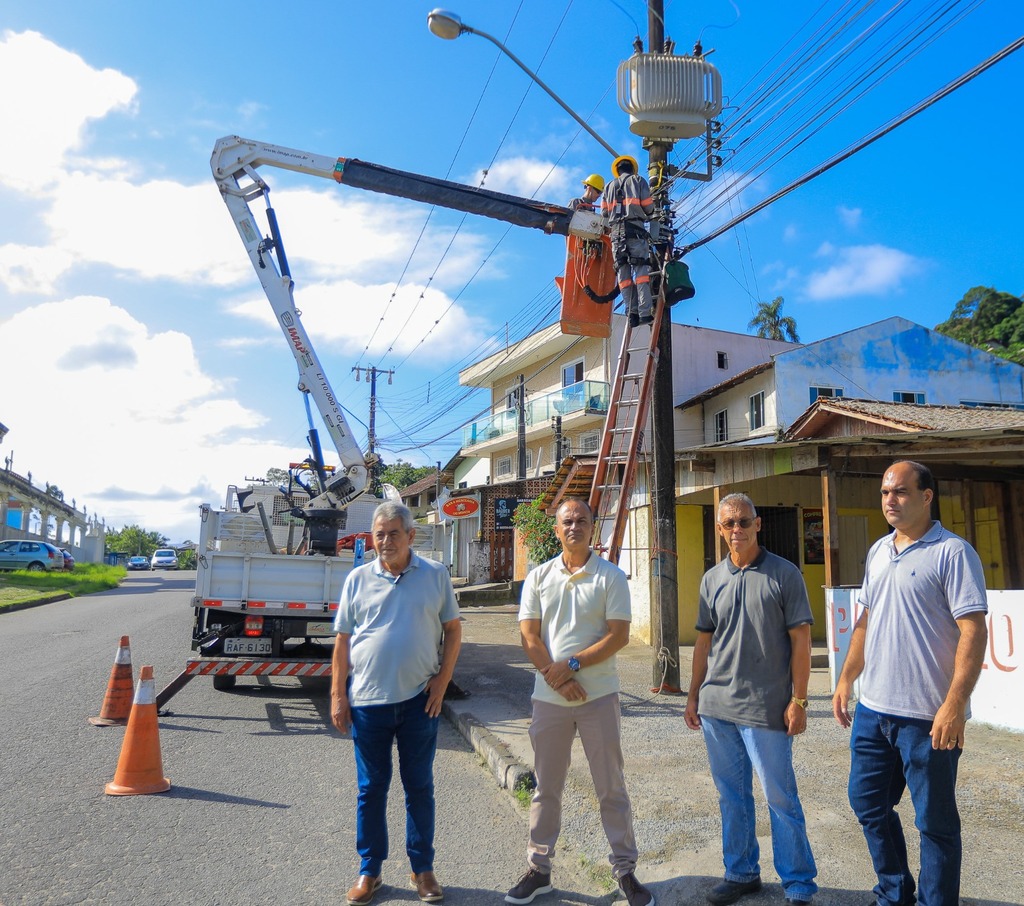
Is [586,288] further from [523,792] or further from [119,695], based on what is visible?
[119,695]

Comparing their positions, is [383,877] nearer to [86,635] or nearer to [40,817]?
[40,817]

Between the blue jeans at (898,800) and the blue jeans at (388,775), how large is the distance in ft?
6.39

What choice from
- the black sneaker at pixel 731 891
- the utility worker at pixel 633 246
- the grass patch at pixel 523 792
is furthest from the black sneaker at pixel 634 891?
the utility worker at pixel 633 246

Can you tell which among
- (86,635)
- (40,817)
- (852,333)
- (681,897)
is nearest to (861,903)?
(681,897)

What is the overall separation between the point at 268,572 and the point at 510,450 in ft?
91.9

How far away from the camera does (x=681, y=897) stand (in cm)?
380

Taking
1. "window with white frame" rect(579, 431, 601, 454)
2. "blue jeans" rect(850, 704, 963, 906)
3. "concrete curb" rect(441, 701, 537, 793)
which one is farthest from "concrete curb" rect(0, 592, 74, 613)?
"blue jeans" rect(850, 704, 963, 906)

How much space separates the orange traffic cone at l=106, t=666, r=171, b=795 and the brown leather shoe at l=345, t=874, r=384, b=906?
2291mm

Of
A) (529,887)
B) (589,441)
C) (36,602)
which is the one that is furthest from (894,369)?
(36,602)

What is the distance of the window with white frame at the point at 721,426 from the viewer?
27031mm

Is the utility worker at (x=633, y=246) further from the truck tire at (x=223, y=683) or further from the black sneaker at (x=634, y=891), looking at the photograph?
the truck tire at (x=223, y=683)

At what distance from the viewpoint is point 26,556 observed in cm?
3030

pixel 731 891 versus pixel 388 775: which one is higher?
pixel 388 775

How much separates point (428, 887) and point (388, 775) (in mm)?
563
